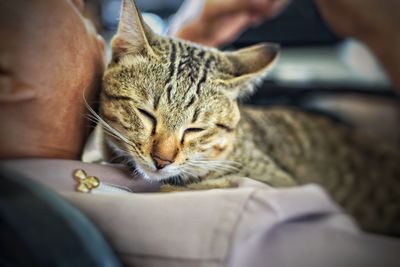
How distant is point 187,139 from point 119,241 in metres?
0.15

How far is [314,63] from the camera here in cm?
68

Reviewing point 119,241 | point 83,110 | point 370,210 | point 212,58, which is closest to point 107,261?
point 119,241

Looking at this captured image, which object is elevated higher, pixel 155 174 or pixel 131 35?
pixel 131 35

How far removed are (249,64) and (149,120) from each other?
0.15 m

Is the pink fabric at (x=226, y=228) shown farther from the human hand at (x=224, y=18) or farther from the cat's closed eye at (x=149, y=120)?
the human hand at (x=224, y=18)

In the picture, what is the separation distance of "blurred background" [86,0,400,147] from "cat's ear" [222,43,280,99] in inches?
→ 1.3

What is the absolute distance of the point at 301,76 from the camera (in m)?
0.71

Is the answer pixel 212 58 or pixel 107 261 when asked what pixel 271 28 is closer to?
pixel 212 58

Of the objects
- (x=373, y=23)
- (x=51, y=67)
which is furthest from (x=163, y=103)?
(x=373, y=23)

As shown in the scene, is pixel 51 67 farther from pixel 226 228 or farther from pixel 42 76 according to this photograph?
pixel 226 228

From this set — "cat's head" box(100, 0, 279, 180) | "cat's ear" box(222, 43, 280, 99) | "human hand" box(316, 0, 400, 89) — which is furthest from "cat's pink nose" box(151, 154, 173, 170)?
"human hand" box(316, 0, 400, 89)

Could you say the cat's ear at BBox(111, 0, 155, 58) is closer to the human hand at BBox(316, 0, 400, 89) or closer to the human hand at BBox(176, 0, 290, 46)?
the human hand at BBox(176, 0, 290, 46)

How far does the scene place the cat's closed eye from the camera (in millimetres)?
519

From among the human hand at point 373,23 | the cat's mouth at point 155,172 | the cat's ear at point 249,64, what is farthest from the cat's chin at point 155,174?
the human hand at point 373,23
